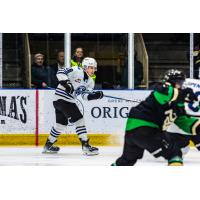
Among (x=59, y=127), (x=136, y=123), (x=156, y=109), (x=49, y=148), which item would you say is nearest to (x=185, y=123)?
(x=156, y=109)

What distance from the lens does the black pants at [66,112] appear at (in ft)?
24.8

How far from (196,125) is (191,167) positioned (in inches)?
16.4

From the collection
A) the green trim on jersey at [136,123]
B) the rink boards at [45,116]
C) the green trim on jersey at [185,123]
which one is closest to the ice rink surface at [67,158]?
the rink boards at [45,116]

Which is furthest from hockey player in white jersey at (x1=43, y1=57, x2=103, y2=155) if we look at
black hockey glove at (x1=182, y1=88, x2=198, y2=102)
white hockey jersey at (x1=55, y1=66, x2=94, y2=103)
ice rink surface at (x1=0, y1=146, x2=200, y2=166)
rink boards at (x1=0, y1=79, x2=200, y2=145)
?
black hockey glove at (x1=182, y1=88, x2=198, y2=102)

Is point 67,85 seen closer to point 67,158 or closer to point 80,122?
point 80,122

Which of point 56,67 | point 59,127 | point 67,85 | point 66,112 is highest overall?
point 56,67

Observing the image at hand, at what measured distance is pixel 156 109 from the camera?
19.2ft

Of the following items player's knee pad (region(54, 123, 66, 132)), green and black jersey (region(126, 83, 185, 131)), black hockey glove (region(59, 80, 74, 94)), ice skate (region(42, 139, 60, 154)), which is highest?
black hockey glove (region(59, 80, 74, 94))

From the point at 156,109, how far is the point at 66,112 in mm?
1861

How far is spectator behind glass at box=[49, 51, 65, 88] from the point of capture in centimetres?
845

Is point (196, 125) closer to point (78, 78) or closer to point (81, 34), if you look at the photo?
point (78, 78)

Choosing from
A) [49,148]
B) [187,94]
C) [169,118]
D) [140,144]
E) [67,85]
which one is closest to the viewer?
[140,144]

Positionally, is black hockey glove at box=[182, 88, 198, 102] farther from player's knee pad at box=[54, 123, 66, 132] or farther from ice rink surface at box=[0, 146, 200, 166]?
player's knee pad at box=[54, 123, 66, 132]

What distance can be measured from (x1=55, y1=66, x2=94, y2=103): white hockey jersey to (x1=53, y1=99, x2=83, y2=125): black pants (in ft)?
0.15
